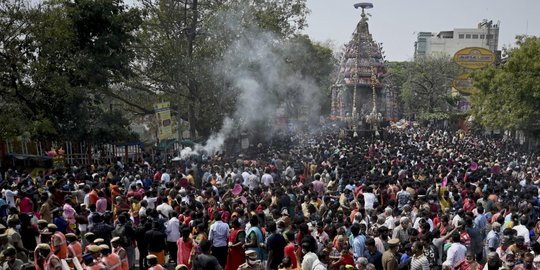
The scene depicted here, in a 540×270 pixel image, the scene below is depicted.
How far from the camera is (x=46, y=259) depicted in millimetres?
7422

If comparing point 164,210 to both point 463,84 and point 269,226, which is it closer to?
point 269,226

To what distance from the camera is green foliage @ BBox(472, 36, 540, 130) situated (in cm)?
3078

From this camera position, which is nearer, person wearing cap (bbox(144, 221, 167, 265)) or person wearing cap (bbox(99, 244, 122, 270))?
person wearing cap (bbox(99, 244, 122, 270))

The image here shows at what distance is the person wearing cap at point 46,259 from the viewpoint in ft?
23.4

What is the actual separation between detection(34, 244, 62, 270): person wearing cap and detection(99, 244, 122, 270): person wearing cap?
1.66 feet

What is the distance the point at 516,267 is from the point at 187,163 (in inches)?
578

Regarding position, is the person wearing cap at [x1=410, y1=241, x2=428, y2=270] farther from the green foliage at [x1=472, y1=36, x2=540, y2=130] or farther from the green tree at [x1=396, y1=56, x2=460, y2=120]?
the green tree at [x1=396, y1=56, x2=460, y2=120]

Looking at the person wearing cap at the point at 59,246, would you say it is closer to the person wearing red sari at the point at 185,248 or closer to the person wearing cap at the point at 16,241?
the person wearing cap at the point at 16,241

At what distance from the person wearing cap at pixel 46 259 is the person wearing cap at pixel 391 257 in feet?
12.8

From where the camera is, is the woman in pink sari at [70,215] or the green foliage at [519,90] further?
the green foliage at [519,90]

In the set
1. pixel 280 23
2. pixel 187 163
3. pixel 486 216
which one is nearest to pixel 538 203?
pixel 486 216

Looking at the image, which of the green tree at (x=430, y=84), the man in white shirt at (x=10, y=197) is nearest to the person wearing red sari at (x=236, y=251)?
the man in white shirt at (x=10, y=197)

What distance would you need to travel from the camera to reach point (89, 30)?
925 inches

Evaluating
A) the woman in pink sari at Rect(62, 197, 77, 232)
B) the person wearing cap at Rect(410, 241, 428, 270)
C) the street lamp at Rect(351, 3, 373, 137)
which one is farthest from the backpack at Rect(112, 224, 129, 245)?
the street lamp at Rect(351, 3, 373, 137)
